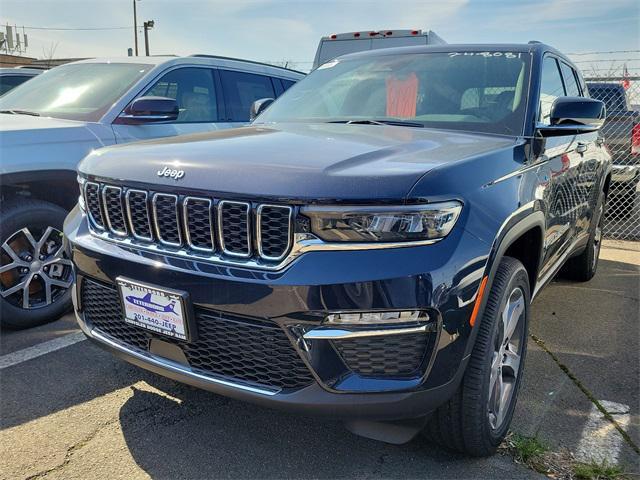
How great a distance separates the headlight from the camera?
183 centimetres

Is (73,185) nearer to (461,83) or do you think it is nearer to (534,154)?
(461,83)

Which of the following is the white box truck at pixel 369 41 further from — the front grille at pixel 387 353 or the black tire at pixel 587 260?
the front grille at pixel 387 353

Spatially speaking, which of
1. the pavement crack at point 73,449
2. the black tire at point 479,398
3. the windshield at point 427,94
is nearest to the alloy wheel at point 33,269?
the pavement crack at point 73,449

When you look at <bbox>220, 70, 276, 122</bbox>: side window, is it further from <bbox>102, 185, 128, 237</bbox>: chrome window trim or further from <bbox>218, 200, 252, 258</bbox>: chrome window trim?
<bbox>218, 200, 252, 258</bbox>: chrome window trim

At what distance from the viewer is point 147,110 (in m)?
3.96

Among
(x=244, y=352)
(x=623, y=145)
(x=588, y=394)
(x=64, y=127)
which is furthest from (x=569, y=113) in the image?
(x=623, y=145)

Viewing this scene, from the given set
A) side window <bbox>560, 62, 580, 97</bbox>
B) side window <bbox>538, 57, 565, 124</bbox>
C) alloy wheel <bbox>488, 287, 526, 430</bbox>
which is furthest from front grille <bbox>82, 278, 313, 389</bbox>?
side window <bbox>560, 62, 580, 97</bbox>

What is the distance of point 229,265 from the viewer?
1.94 m

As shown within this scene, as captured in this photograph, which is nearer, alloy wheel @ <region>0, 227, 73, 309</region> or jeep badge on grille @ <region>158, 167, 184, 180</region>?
jeep badge on grille @ <region>158, 167, 184, 180</region>

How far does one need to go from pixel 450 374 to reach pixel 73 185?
290 cm

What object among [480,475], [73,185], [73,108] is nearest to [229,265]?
[480,475]

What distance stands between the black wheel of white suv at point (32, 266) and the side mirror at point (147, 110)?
0.84 metres

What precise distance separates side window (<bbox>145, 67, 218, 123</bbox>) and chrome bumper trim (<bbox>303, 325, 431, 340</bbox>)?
3246 millimetres

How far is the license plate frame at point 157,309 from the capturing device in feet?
6.56
